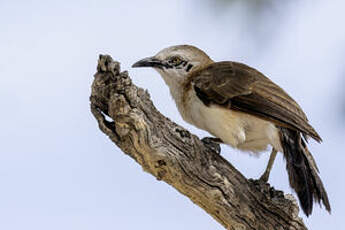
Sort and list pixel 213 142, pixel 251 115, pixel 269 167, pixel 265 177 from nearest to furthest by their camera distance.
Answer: pixel 251 115
pixel 213 142
pixel 265 177
pixel 269 167

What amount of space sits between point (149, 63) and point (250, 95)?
1400 millimetres

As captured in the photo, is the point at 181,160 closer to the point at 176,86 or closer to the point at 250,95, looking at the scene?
the point at 250,95

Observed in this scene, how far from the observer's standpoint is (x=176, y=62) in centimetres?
664

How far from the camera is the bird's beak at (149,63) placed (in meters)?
6.38

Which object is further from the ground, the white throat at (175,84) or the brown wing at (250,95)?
the white throat at (175,84)

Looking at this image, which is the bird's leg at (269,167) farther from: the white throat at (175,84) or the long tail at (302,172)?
the white throat at (175,84)

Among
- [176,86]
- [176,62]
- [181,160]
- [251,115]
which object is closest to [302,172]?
[251,115]

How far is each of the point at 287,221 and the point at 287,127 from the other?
923 millimetres

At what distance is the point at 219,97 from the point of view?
18.7ft

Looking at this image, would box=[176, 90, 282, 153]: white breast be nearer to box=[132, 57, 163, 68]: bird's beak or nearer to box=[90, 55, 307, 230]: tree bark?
box=[90, 55, 307, 230]: tree bark

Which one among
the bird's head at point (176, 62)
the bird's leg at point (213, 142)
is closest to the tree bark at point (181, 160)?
the bird's leg at point (213, 142)

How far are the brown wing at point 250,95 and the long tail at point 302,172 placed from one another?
17 cm

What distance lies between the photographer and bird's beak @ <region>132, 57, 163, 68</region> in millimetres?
6379

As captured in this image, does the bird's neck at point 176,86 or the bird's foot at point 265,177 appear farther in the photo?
the bird's neck at point 176,86
